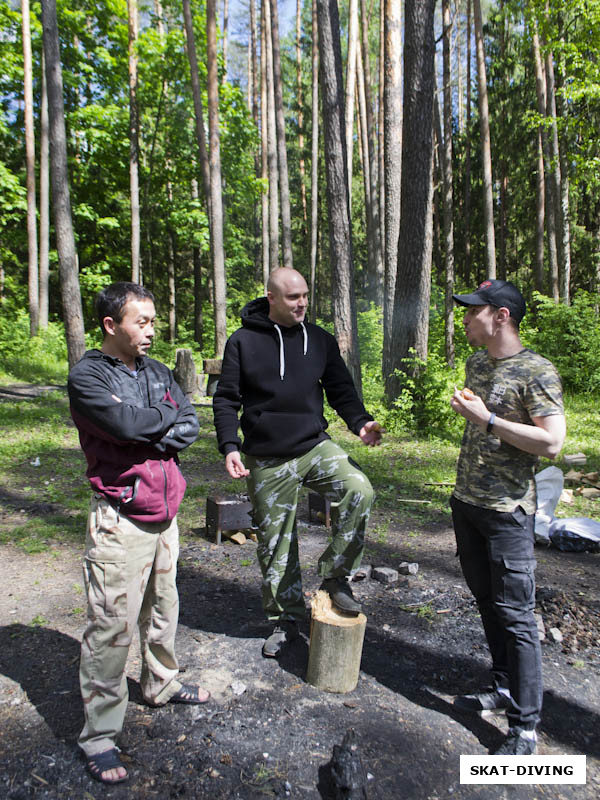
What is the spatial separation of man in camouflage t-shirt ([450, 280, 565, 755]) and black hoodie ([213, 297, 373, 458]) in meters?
1.01

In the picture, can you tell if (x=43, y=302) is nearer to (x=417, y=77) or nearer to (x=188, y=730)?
(x=417, y=77)

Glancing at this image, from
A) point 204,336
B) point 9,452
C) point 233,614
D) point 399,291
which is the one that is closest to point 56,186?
point 9,452

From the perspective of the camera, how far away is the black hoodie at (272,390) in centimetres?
351

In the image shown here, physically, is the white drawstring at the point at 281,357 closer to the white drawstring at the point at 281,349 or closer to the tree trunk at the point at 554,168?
the white drawstring at the point at 281,349

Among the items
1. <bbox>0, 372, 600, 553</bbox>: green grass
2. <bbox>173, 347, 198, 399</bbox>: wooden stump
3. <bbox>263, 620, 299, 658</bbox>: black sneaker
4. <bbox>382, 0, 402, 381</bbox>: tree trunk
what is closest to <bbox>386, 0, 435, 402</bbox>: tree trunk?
<bbox>382, 0, 402, 381</bbox>: tree trunk

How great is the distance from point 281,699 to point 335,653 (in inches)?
14.4

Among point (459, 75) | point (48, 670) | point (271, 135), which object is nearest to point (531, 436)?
point (48, 670)

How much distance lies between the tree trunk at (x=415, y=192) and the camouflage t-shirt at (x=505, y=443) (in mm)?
7476

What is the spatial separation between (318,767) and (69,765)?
1.09m

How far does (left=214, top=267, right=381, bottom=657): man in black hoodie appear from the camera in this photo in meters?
3.45

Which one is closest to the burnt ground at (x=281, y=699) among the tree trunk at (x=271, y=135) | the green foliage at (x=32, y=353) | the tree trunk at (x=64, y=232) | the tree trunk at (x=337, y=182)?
the tree trunk at (x=64, y=232)

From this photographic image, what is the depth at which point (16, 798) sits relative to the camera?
2418 millimetres

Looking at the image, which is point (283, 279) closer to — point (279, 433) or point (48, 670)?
point (279, 433)

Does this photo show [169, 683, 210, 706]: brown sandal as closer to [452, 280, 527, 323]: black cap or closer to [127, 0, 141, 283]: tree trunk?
[452, 280, 527, 323]: black cap
